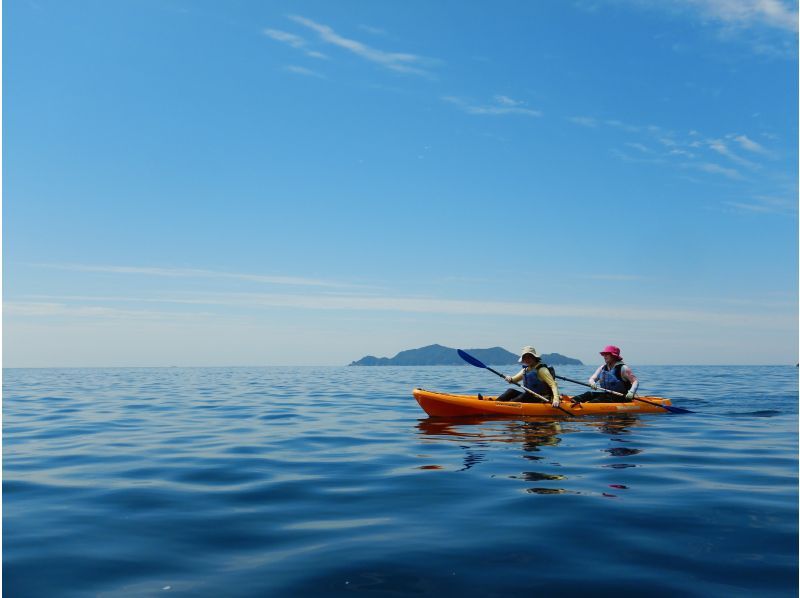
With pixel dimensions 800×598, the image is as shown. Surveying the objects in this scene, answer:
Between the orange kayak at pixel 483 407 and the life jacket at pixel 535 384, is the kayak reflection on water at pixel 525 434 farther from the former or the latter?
the life jacket at pixel 535 384

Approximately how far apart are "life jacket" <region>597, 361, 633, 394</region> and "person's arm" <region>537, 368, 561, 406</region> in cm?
295

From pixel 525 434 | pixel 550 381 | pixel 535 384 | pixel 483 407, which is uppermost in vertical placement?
pixel 550 381

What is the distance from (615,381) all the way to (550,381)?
3238 mm

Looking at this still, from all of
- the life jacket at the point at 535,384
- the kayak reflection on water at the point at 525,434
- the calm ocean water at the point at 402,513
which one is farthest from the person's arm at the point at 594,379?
the calm ocean water at the point at 402,513

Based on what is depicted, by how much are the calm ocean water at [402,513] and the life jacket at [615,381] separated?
4.27m

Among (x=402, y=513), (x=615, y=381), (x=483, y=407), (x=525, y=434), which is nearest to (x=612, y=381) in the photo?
(x=615, y=381)

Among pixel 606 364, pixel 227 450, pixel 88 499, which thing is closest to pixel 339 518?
pixel 88 499

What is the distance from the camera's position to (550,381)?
1554cm

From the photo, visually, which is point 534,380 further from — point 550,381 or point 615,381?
point 615,381

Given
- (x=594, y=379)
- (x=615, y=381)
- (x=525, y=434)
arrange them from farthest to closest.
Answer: (x=594, y=379) < (x=615, y=381) < (x=525, y=434)

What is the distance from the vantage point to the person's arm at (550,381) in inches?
606

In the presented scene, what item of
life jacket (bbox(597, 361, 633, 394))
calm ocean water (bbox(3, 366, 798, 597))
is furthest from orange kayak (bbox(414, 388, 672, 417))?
calm ocean water (bbox(3, 366, 798, 597))

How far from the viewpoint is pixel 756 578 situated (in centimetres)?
464

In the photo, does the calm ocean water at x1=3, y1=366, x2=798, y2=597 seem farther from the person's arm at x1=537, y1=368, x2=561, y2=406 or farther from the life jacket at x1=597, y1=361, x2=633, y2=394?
the life jacket at x1=597, y1=361, x2=633, y2=394
